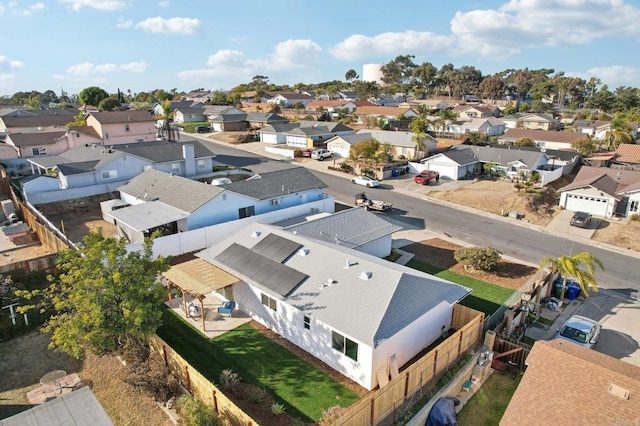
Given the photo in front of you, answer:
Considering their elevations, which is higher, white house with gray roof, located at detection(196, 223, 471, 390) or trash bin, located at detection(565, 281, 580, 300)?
white house with gray roof, located at detection(196, 223, 471, 390)

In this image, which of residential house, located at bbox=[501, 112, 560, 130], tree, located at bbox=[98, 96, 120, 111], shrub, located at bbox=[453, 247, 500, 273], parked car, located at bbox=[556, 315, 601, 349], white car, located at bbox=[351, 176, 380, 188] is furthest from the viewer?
tree, located at bbox=[98, 96, 120, 111]

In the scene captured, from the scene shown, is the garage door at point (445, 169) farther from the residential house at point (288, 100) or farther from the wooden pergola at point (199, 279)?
the residential house at point (288, 100)

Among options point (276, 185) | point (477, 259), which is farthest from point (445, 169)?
point (477, 259)

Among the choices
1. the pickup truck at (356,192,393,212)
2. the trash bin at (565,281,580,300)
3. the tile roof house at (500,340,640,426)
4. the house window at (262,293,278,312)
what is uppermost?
the tile roof house at (500,340,640,426)

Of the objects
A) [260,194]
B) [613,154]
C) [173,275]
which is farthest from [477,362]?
[613,154]

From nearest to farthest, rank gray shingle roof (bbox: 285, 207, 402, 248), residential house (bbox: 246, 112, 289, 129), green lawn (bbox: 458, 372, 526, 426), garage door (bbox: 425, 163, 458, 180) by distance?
1. green lawn (bbox: 458, 372, 526, 426)
2. gray shingle roof (bbox: 285, 207, 402, 248)
3. garage door (bbox: 425, 163, 458, 180)
4. residential house (bbox: 246, 112, 289, 129)

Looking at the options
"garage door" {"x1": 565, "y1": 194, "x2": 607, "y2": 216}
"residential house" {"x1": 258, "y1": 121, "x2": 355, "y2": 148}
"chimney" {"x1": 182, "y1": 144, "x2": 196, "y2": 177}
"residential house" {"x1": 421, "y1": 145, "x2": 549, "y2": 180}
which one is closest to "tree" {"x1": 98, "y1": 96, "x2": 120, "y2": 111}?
"residential house" {"x1": 258, "y1": 121, "x2": 355, "y2": 148}

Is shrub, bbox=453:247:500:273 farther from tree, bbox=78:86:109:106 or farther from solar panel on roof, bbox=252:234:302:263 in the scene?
tree, bbox=78:86:109:106

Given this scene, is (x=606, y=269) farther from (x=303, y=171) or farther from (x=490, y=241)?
(x=303, y=171)

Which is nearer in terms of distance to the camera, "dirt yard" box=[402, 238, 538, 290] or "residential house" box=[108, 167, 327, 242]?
"dirt yard" box=[402, 238, 538, 290]
